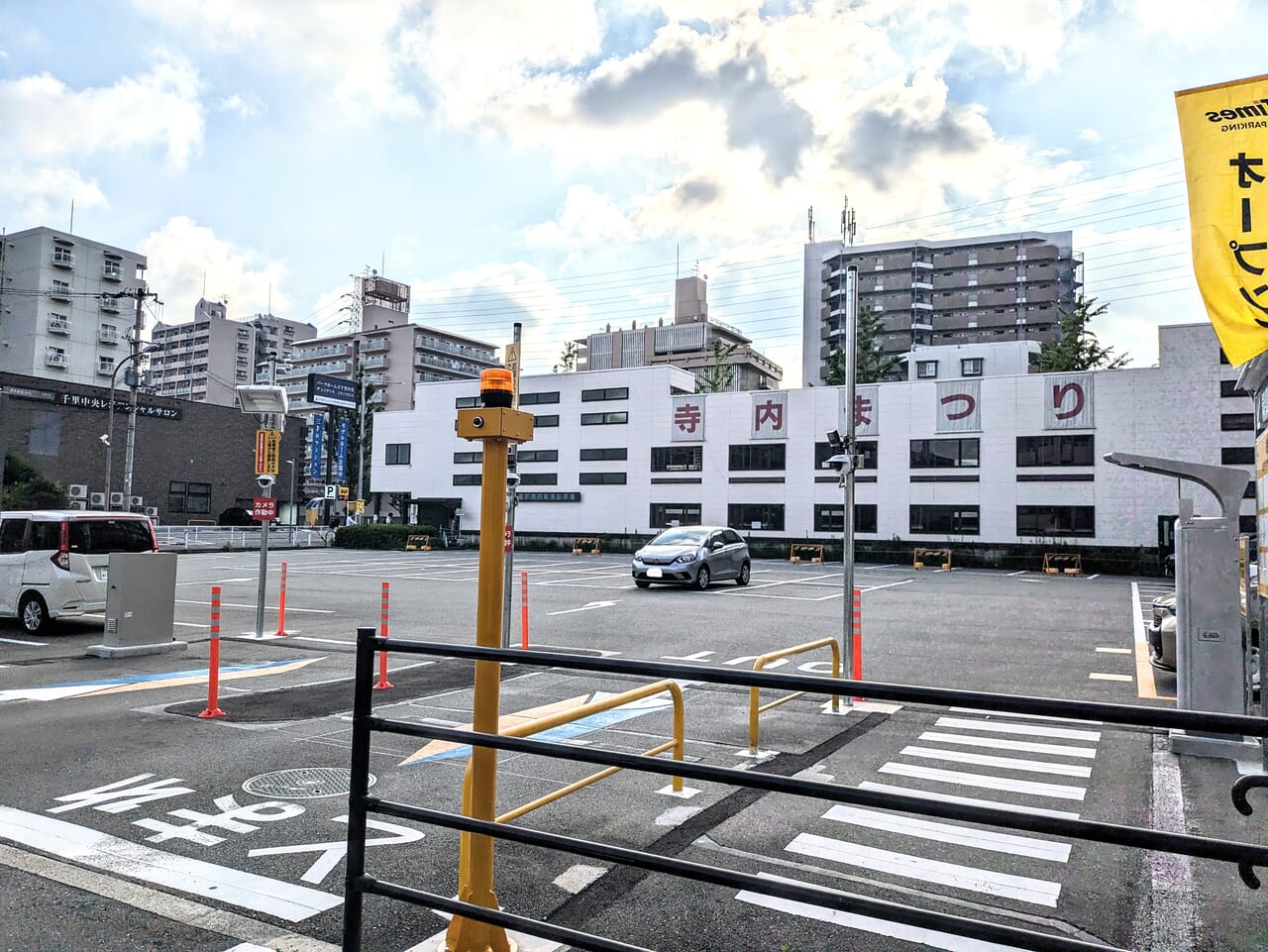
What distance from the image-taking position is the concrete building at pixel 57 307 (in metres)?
83.1

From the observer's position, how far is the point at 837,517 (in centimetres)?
4625

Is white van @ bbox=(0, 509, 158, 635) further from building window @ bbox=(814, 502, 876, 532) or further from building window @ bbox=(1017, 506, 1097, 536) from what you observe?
building window @ bbox=(1017, 506, 1097, 536)

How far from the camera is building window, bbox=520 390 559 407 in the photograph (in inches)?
2298

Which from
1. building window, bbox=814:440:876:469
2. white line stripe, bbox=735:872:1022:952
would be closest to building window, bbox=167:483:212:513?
building window, bbox=814:440:876:469

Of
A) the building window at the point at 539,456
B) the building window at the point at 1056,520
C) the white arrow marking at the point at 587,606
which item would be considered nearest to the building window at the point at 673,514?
the building window at the point at 539,456

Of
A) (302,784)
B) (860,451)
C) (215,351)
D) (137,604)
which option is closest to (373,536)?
(860,451)

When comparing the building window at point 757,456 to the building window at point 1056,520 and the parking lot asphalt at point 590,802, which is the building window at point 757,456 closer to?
the building window at point 1056,520

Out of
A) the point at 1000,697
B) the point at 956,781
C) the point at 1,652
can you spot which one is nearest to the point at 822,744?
the point at 956,781

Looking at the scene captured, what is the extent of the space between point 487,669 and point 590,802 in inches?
104

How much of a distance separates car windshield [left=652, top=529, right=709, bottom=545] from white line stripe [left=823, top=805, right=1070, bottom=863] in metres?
17.9

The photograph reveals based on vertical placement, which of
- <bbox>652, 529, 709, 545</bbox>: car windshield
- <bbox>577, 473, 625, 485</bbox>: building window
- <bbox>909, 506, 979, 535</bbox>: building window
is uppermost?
<bbox>577, 473, 625, 485</bbox>: building window

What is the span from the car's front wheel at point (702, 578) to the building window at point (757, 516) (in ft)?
83.8

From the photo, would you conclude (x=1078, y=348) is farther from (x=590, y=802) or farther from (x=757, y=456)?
(x=590, y=802)

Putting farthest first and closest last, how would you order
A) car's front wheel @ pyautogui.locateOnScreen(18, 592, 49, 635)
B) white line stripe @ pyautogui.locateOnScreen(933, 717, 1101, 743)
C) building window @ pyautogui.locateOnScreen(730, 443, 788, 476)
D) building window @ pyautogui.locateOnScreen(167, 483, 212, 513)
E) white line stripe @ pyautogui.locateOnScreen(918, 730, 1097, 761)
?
building window @ pyautogui.locateOnScreen(167, 483, 212, 513) → building window @ pyautogui.locateOnScreen(730, 443, 788, 476) → car's front wheel @ pyautogui.locateOnScreen(18, 592, 49, 635) → white line stripe @ pyautogui.locateOnScreen(933, 717, 1101, 743) → white line stripe @ pyautogui.locateOnScreen(918, 730, 1097, 761)
